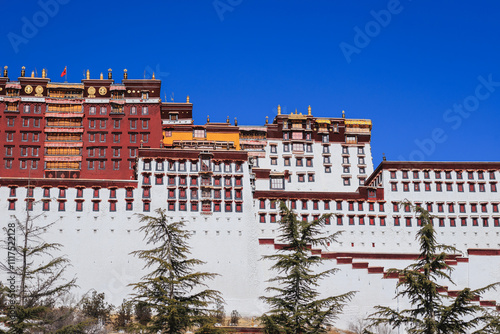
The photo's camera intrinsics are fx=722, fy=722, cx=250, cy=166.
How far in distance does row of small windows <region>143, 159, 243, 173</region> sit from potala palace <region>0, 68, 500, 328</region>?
11 centimetres

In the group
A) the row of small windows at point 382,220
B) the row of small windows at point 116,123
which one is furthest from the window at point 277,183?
the row of small windows at point 116,123

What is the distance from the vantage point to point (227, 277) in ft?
238

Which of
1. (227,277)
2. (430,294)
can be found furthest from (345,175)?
(430,294)

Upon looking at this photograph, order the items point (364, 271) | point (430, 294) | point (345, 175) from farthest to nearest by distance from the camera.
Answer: point (345, 175), point (364, 271), point (430, 294)

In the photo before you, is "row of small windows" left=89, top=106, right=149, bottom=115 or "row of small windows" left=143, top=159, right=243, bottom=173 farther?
"row of small windows" left=89, top=106, right=149, bottom=115

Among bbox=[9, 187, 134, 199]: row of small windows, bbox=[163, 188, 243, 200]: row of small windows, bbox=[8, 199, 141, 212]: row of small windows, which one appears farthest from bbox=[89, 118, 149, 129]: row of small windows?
bbox=[8, 199, 141, 212]: row of small windows

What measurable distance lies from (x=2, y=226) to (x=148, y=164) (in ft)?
52.4

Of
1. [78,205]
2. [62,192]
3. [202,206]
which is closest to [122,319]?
[78,205]

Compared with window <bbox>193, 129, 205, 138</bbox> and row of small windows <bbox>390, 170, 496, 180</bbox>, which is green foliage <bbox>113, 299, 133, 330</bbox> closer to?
window <bbox>193, 129, 205, 138</bbox>

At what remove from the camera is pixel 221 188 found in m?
76.6

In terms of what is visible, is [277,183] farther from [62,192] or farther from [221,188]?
[62,192]

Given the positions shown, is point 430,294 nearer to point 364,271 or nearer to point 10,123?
point 364,271

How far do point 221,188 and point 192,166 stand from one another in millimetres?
3954

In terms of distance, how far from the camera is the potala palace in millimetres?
72250
